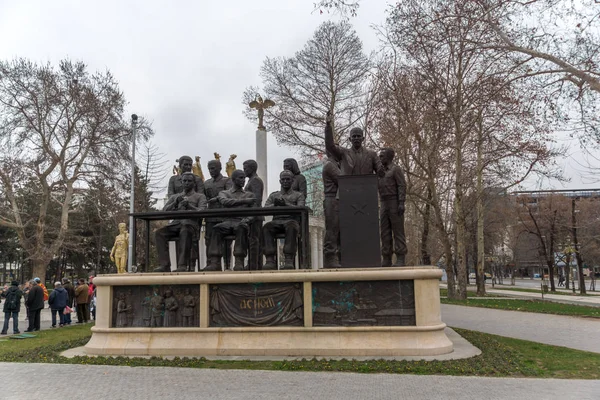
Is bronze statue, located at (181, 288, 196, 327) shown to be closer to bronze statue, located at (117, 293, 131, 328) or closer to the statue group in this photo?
the statue group

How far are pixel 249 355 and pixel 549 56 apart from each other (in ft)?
33.8

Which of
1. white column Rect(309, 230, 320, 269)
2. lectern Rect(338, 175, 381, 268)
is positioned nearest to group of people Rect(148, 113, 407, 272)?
lectern Rect(338, 175, 381, 268)

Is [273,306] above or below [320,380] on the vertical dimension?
above

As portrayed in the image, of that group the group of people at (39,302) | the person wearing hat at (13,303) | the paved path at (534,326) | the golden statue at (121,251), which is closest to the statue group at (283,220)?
the paved path at (534,326)

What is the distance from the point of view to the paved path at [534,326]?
443 inches

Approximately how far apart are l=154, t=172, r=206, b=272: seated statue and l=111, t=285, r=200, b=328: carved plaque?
675mm

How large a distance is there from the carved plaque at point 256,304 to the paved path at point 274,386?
4.79 ft

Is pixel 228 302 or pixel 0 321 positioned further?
pixel 0 321

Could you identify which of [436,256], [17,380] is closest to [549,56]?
[17,380]

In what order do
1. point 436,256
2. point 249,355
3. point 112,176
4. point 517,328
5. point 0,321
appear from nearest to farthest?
point 249,355
point 517,328
point 0,321
point 112,176
point 436,256

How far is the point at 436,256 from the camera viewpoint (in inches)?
1859

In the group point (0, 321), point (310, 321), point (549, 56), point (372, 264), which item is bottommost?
point (0, 321)

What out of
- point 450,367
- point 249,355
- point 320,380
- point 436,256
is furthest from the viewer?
point 436,256

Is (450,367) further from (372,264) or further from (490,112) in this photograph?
(490,112)
